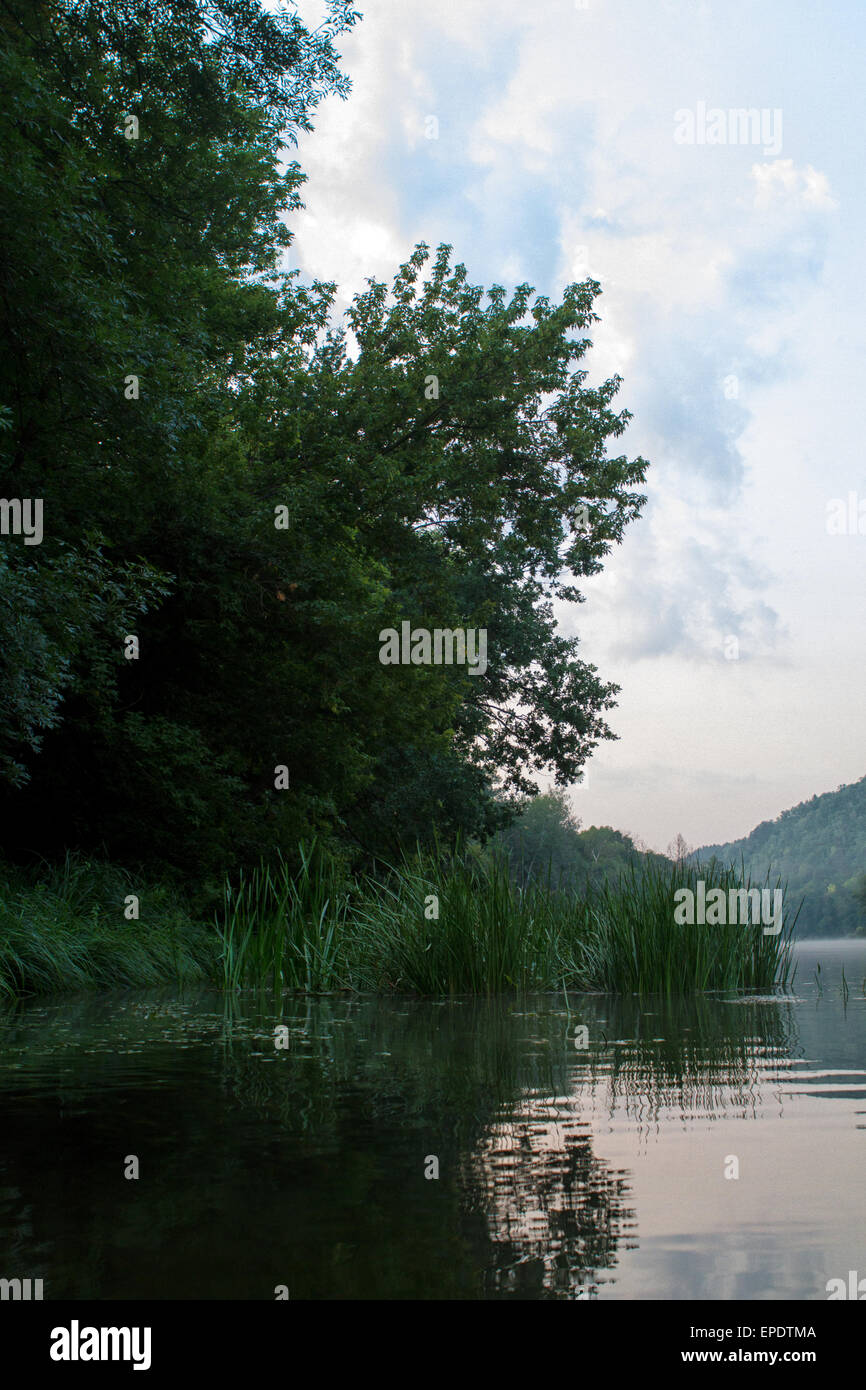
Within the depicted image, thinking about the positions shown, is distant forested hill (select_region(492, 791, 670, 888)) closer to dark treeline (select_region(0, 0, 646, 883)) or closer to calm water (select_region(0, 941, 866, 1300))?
dark treeline (select_region(0, 0, 646, 883))

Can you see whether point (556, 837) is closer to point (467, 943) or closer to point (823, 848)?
point (467, 943)

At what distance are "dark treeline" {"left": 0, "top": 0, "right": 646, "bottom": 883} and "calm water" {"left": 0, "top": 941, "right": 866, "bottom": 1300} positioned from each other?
6.61m

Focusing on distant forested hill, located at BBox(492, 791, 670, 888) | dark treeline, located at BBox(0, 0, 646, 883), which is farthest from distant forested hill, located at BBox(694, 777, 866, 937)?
dark treeline, located at BBox(0, 0, 646, 883)

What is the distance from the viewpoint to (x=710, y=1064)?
4.66 metres

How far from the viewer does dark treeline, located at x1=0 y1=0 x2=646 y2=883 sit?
12.1 m

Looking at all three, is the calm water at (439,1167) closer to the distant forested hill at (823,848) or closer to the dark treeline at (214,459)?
the dark treeline at (214,459)

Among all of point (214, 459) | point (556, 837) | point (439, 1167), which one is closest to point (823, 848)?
point (556, 837)

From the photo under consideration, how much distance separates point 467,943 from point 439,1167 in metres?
6.23

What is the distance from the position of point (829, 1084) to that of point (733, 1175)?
1573 mm

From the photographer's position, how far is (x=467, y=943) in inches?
353

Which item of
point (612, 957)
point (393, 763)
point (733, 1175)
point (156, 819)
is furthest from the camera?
point (393, 763)

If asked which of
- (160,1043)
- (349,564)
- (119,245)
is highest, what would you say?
(119,245)

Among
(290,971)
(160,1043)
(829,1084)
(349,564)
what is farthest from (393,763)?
(829,1084)

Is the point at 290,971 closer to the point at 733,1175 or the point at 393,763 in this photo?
the point at 733,1175
